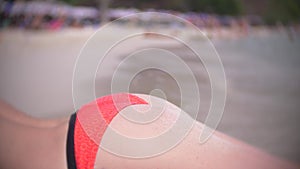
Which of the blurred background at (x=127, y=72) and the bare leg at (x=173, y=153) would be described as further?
the blurred background at (x=127, y=72)

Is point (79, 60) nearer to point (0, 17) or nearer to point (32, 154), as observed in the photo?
point (32, 154)

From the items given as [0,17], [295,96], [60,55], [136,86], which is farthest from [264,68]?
[0,17]

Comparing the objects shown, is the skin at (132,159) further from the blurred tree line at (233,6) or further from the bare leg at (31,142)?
the blurred tree line at (233,6)

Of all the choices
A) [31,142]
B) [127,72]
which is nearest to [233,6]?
[127,72]

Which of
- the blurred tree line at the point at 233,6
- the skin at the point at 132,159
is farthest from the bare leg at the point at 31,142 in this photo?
the blurred tree line at the point at 233,6

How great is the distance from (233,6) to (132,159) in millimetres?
11948

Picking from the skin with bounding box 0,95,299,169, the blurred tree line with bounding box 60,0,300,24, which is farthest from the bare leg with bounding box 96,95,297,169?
the blurred tree line with bounding box 60,0,300,24

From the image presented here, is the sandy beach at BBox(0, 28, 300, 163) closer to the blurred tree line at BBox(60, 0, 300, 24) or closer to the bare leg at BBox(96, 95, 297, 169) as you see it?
the bare leg at BBox(96, 95, 297, 169)

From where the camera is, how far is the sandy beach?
24.2 inches

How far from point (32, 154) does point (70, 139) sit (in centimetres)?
8

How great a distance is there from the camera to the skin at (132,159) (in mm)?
378

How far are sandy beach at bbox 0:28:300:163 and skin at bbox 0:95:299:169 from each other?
61mm

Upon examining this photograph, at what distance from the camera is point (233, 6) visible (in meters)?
11.5

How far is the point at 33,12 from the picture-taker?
6.84 m
